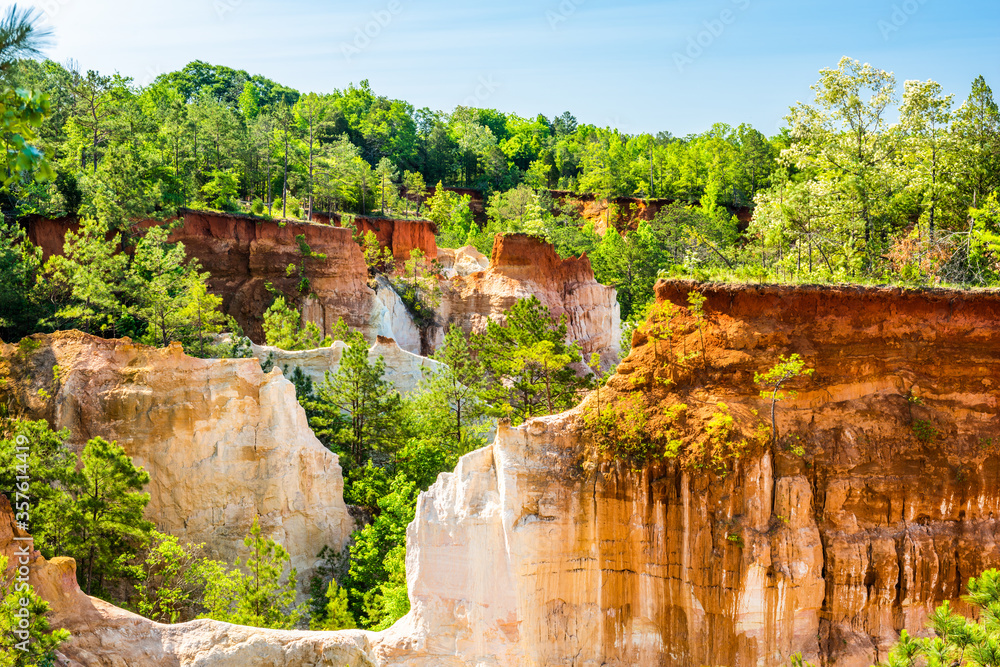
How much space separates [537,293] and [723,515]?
2955 cm

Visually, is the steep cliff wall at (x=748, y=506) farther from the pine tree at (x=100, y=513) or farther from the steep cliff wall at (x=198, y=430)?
the steep cliff wall at (x=198, y=430)

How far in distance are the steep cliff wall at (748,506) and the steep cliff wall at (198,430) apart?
781 cm

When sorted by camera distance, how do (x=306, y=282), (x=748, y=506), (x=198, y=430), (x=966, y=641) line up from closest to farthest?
1. (x=966, y=641)
2. (x=748, y=506)
3. (x=198, y=430)
4. (x=306, y=282)

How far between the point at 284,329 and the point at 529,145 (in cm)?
6996

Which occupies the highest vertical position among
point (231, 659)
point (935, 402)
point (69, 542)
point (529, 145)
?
point (529, 145)

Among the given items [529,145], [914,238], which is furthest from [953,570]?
[529,145]

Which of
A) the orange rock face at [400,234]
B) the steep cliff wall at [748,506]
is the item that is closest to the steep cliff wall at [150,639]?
the steep cliff wall at [748,506]

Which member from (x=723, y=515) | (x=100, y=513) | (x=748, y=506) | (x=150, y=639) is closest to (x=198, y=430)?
(x=100, y=513)

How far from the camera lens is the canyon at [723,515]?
1455 cm

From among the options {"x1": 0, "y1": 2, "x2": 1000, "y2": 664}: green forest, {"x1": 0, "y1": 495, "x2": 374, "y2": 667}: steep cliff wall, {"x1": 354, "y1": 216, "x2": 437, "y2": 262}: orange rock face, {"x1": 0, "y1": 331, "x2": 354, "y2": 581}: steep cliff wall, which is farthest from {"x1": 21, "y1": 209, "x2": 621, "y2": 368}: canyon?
{"x1": 0, "y1": 495, "x2": 374, "y2": 667}: steep cliff wall

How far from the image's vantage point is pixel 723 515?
14.8 meters

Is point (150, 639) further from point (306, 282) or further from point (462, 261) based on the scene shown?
point (462, 261)

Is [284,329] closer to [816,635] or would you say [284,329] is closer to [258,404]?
[258,404]

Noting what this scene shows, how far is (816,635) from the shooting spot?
573 inches
